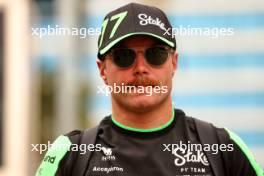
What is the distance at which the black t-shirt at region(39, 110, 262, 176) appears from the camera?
1162 millimetres

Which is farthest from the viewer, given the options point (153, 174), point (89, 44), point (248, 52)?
point (248, 52)

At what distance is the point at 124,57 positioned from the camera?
1206 millimetres

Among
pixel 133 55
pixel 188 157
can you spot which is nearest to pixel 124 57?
pixel 133 55

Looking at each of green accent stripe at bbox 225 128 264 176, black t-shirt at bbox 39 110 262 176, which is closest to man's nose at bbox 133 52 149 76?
black t-shirt at bbox 39 110 262 176

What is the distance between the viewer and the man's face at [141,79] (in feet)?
4.00

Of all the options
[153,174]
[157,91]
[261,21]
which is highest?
[261,21]

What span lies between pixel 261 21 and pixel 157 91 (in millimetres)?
472

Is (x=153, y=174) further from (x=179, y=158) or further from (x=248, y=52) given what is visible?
(x=248, y=52)

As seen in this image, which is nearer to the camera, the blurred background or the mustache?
the mustache

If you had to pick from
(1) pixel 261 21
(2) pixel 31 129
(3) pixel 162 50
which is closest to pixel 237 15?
(1) pixel 261 21

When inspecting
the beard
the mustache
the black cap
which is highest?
the black cap

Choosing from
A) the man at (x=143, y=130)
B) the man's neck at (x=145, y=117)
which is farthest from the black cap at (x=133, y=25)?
the man's neck at (x=145, y=117)

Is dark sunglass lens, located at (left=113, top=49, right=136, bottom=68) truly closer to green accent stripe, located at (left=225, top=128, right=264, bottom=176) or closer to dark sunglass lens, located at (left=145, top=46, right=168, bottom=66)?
dark sunglass lens, located at (left=145, top=46, right=168, bottom=66)

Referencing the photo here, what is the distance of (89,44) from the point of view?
140cm
